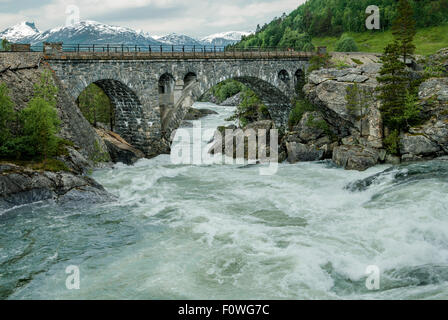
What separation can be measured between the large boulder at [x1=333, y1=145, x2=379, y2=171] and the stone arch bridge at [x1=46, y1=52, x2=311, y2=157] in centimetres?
1765

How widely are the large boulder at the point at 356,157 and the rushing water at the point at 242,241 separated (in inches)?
196

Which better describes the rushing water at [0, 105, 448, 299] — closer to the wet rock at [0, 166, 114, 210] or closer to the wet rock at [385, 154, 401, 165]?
the wet rock at [0, 166, 114, 210]

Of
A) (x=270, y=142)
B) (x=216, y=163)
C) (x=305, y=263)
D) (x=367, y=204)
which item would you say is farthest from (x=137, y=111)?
(x=305, y=263)

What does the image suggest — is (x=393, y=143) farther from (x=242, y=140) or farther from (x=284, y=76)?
(x=284, y=76)

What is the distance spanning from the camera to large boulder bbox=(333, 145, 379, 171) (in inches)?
1566

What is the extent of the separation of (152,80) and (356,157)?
898 inches

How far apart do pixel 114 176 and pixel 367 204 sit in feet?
70.8

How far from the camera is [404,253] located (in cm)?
2009

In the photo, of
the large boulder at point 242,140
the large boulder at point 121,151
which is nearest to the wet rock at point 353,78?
the large boulder at point 242,140

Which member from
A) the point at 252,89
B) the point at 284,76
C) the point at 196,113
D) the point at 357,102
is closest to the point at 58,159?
the point at 357,102

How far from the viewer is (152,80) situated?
46.0 metres

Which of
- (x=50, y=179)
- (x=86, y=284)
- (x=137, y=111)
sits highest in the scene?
(x=137, y=111)

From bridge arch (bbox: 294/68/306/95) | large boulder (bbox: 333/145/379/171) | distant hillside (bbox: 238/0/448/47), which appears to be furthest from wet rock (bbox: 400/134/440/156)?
distant hillside (bbox: 238/0/448/47)
